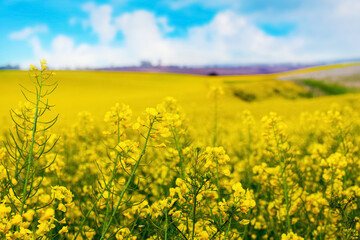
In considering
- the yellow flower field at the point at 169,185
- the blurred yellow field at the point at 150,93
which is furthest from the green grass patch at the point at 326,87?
the yellow flower field at the point at 169,185

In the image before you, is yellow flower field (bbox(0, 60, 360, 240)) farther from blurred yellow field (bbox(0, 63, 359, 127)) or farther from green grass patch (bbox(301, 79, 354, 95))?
green grass patch (bbox(301, 79, 354, 95))

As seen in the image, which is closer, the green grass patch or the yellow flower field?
the yellow flower field

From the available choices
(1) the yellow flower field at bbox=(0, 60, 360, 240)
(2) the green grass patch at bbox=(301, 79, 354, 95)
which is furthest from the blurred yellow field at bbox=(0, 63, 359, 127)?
(1) the yellow flower field at bbox=(0, 60, 360, 240)

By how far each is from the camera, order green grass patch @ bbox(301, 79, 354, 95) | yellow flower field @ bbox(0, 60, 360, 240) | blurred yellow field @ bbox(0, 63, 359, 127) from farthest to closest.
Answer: green grass patch @ bbox(301, 79, 354, 95)
blurred yellow field @ bbox(0, 63, 359, 127)
yellow flower field @ bbox(0, 60, 360, 240)

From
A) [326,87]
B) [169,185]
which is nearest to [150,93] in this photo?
[326,87]

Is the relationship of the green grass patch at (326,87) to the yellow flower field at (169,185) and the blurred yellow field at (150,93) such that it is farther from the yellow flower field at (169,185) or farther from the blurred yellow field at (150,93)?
the yellow flower field at (169,185)

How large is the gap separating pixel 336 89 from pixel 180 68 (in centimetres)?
1812

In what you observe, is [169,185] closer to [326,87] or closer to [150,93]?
[150,93]

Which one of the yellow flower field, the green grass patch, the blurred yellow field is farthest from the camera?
the green grass patch

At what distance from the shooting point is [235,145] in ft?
22.2

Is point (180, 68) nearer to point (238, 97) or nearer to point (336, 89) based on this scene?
point (238, 97)

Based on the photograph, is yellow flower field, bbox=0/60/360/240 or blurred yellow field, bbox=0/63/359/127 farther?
blurred yellow field, bbox=0/63/359/127

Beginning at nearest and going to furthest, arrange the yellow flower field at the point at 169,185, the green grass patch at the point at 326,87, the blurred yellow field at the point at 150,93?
the yellow flower field at the point at 169,185 < the blurred yellow field at the point at 150,93 < the green grass patch at the point at 326,87

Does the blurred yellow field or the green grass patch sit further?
the green grass patch
